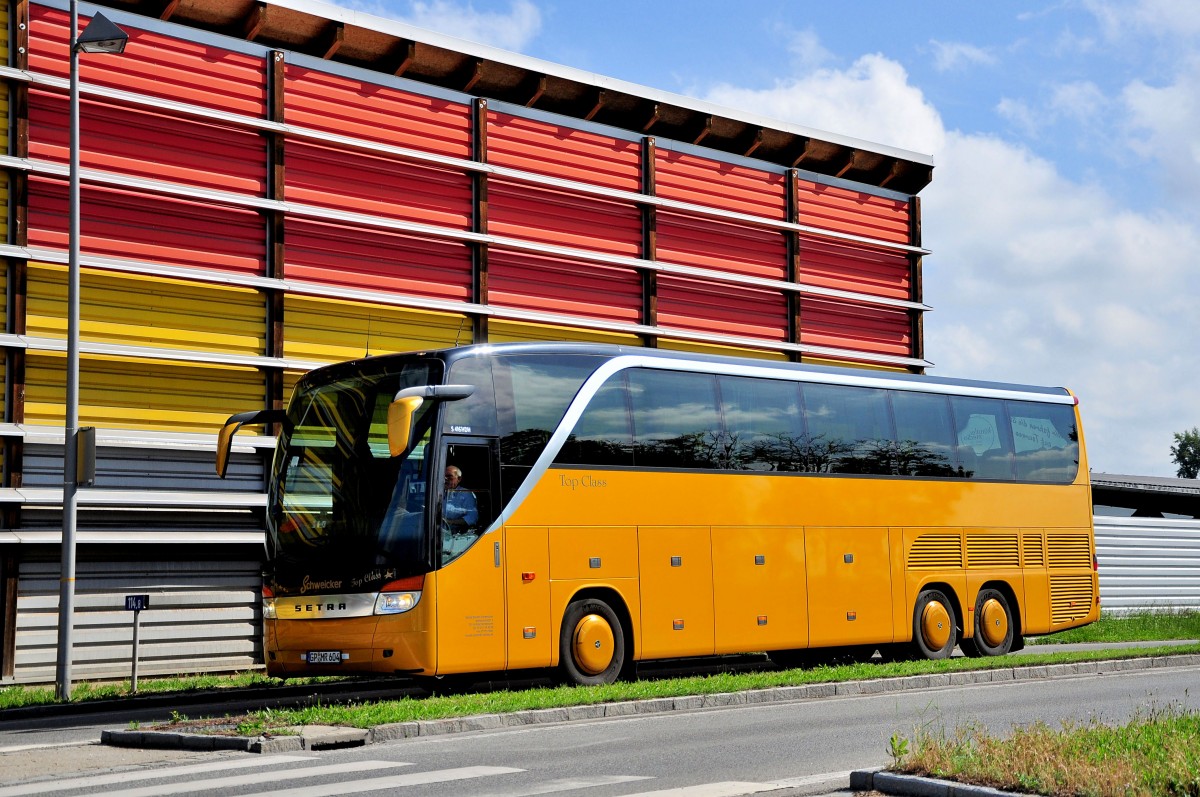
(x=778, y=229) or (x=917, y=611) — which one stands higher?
(x=778, y=229)

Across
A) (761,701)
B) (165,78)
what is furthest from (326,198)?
(761,701)

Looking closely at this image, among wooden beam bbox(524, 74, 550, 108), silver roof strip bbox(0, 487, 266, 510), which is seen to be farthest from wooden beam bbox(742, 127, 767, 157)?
silver roof strip bbox(0, 487, 266, 510)

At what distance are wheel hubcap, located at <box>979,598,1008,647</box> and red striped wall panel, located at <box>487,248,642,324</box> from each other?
348 inches

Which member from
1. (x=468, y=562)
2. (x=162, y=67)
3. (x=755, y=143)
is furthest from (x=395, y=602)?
(x=755, y=143)

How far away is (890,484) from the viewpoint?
20.9m

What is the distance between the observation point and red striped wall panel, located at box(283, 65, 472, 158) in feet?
78.0

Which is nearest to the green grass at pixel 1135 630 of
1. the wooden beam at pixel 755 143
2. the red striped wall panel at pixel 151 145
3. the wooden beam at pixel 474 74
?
the wooden beam at pixel 755 143

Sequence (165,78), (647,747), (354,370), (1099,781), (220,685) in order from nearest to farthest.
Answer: (1099,781), (647,747), (354,370), (220,685), (165,78)

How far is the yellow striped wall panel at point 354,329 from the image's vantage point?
76.7 feet

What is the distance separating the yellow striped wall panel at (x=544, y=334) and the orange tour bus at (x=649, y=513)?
6.25 metres

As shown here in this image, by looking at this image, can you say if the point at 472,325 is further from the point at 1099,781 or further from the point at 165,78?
the point at 1099,781

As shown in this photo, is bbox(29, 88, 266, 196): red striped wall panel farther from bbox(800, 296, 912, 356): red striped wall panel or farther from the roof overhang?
bbox(800, 296, 912, 356): red striped wall panel

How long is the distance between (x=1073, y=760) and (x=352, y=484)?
9129mm

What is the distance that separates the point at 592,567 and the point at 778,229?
14634 millimetres
